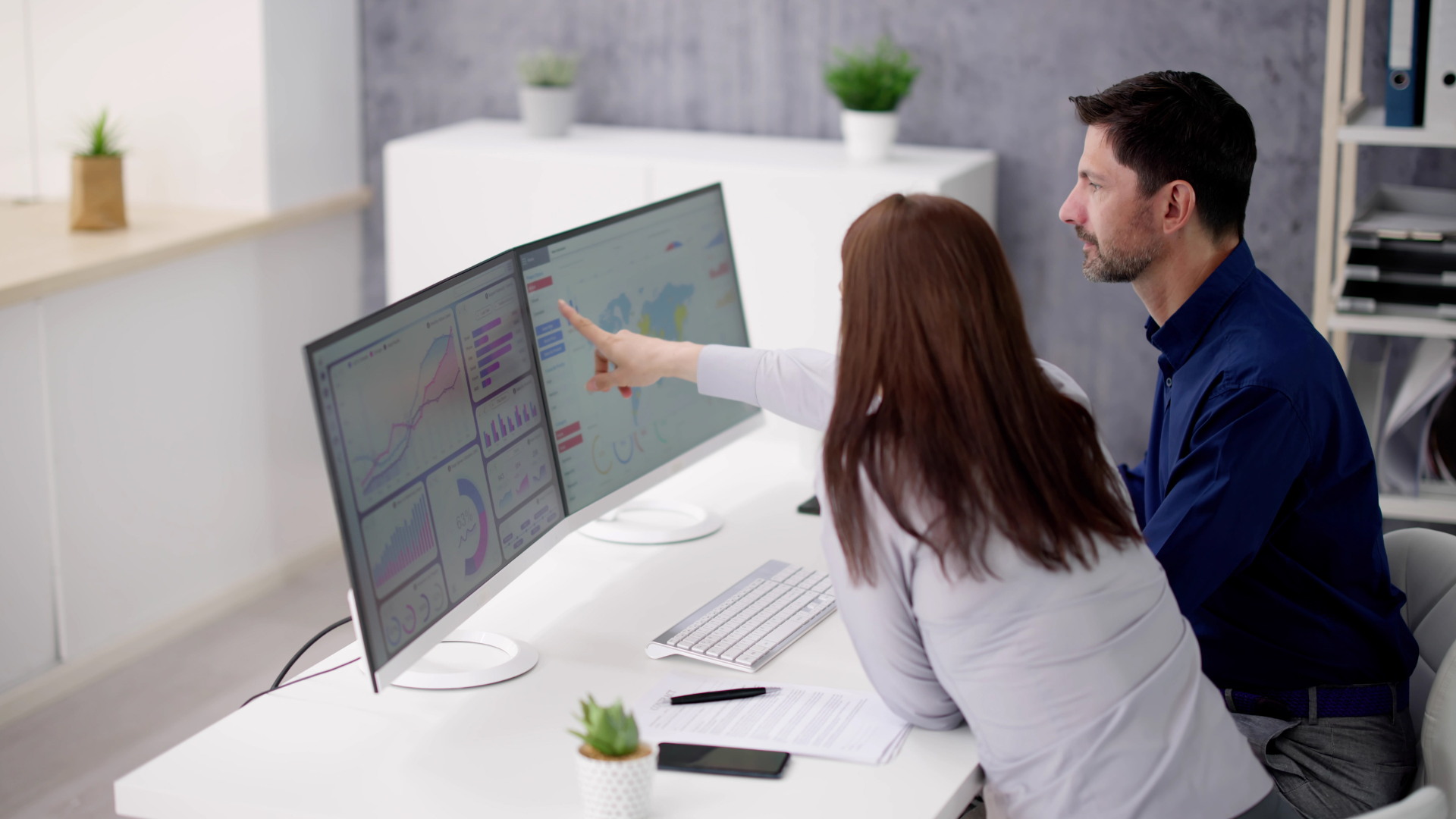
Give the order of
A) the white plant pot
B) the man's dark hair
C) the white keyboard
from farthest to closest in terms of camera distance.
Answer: the man's dark hair → the white keyboard → the white plant pot

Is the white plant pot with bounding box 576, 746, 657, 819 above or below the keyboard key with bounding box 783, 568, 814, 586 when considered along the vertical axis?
above

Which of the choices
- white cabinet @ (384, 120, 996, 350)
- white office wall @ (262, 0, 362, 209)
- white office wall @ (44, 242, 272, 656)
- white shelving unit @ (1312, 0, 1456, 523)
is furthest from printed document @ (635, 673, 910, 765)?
white office wall @ (262, 0, 362, 209)

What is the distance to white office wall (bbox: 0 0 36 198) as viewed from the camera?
10.9 ft

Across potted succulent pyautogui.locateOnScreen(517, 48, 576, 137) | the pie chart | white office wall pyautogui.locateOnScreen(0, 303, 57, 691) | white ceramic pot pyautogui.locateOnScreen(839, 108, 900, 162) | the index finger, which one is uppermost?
potted succulent pyautogui.locateOnScreen(517, 48, 576, 137)

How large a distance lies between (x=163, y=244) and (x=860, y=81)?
63.2 inches

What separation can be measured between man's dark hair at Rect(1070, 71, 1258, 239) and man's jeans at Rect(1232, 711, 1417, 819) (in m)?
0.64

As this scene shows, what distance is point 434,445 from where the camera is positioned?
1.46m

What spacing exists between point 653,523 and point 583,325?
42 centimetres

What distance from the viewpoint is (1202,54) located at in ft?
9.44

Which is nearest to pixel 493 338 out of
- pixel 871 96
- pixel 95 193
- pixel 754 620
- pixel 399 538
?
pixel 399 538

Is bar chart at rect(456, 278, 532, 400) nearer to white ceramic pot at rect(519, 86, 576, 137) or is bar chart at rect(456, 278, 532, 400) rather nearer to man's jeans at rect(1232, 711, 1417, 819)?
man's jeans at rect(1232, 711, 1417, 819)

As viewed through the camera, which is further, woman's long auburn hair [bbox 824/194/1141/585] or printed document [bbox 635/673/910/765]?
printed document [bbox 635/673/910/765]

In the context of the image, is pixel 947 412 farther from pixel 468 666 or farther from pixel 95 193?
pixel 95 193

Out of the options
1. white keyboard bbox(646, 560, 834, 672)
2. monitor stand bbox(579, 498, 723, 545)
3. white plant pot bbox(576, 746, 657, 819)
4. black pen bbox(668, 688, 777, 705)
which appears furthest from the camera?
monitor stand bbox(579, 498, 723, 545)
